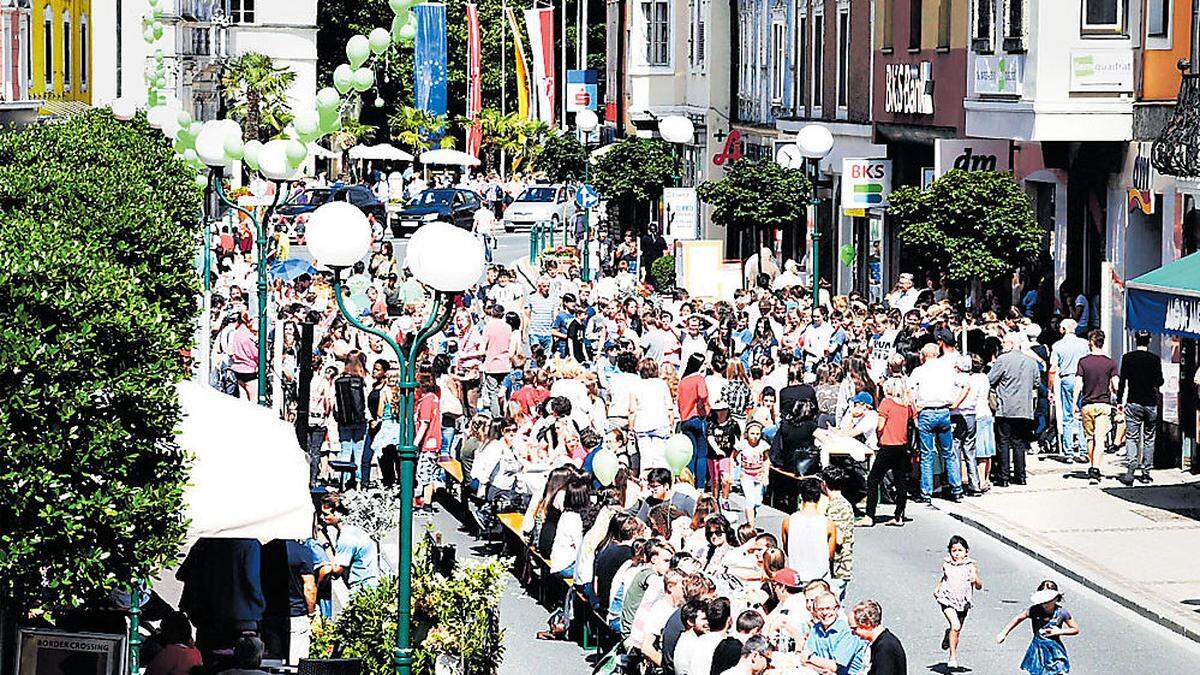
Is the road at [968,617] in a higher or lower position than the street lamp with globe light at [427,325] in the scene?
lower

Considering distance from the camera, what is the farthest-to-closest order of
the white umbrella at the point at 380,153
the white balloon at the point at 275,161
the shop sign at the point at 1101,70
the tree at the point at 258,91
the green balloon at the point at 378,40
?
the white umbrella at the point at 380,153 → the tree at the point at 258,91 → the shop sign at the point at 1101,70 → the green balloon at the point at 378,40 → the white balloon at the point at 275,161

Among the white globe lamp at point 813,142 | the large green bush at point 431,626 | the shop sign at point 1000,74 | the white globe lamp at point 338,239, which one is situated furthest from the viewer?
the white globe lamp at point 813,142

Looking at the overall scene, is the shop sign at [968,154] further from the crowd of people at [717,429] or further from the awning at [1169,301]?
the awning at [1169,301]

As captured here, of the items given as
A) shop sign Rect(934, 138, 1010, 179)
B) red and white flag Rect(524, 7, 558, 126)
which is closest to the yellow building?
shop sign Rect(934, 138, 1010, 179)

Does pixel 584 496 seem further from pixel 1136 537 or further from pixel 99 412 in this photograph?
pixel 99 412

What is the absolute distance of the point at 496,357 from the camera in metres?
28.1

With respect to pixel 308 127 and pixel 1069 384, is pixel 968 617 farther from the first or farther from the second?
pixel 308 127

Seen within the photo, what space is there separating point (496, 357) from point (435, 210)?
4104 centimetres

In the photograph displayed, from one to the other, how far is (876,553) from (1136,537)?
247 cm

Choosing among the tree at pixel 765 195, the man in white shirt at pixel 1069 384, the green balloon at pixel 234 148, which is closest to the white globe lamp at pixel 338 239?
the green balloon at pixel 234 148

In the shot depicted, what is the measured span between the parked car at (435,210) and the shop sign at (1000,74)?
36747 mm

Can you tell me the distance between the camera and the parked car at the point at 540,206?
66375 mm

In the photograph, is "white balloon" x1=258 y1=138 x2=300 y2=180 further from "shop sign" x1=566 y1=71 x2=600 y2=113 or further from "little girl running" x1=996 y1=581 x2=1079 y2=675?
"shop sign" x1=566 y1=71 x2=600 y2=113

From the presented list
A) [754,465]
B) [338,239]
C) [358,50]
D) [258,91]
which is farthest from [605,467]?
[258,91]
